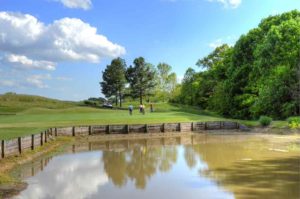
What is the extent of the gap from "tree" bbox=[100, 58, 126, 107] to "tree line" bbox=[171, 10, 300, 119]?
25811 mm

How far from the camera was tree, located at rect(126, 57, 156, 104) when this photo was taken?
3396 inches

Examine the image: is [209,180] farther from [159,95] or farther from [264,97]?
[159,95]

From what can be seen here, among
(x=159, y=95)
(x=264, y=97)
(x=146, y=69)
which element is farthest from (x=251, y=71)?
(x=159, y=95)

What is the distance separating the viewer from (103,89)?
8775 cm

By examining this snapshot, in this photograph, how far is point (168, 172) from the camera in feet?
60.0

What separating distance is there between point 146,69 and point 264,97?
144 ft

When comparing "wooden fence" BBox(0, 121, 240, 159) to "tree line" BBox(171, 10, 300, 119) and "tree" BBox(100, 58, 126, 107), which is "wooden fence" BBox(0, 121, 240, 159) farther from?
"tree" BBox(100, 58, 126, 107)

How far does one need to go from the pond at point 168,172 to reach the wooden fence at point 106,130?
1.53 meters

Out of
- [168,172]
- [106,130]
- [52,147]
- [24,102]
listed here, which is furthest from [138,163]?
[24,102]

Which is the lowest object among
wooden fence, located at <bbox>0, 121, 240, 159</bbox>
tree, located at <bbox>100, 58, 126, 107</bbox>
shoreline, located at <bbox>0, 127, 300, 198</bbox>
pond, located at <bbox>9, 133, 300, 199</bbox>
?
pond, located at <bbox>9, 133, 300, 199</bbox>

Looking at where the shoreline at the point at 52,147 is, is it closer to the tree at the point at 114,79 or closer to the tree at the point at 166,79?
the tree at the point at 114,79

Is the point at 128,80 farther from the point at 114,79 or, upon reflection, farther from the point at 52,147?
the point at 52,147

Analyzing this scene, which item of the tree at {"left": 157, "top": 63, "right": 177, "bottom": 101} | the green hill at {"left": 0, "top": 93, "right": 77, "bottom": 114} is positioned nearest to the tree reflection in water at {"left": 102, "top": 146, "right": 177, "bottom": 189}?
the green hill at {"left": 0, "top": 93, "right": 77, "bottom": 114}

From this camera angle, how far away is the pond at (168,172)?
1404 cm
